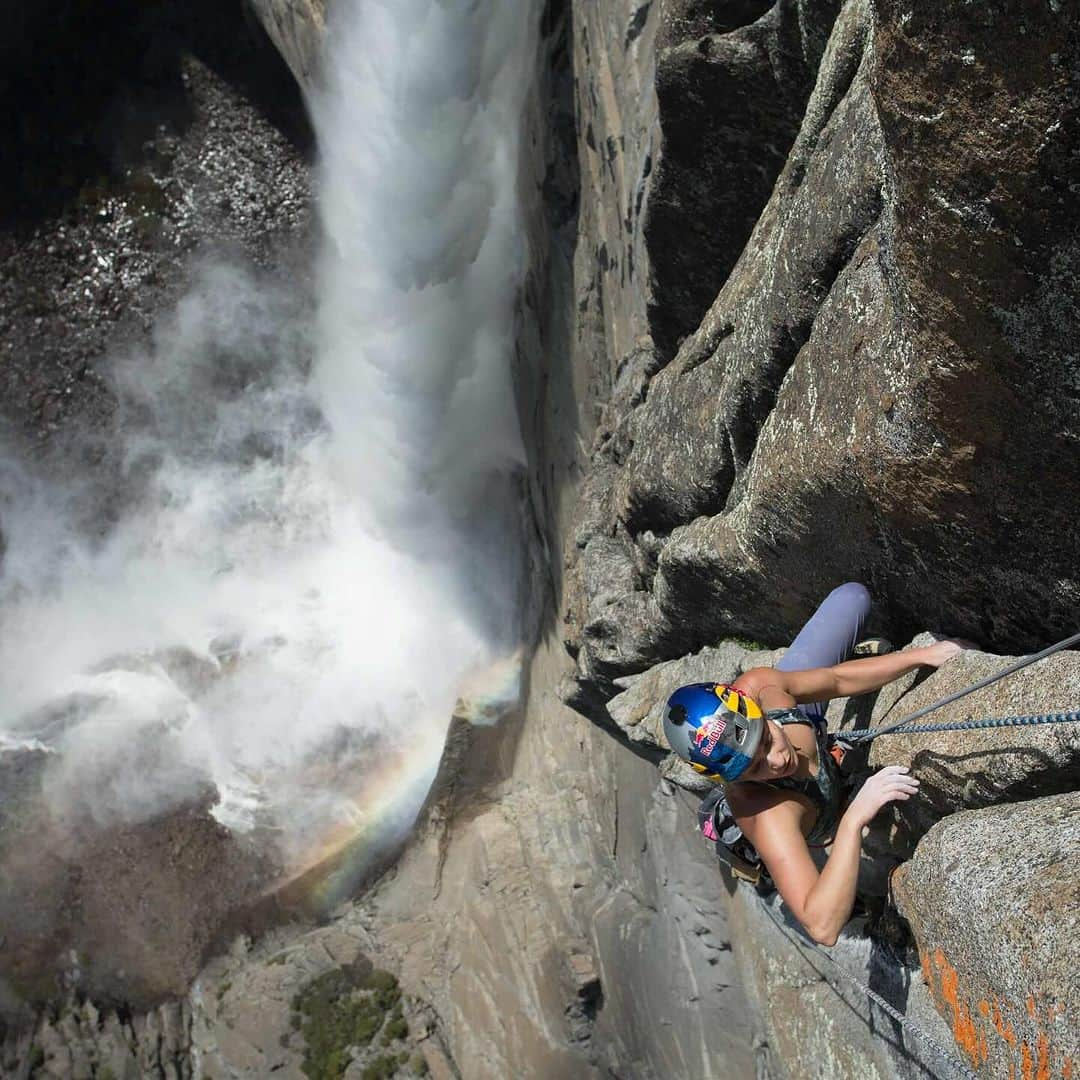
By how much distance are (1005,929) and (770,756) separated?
1.26 meters

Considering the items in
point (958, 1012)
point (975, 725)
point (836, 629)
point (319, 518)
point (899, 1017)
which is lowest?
point (899, 1017)

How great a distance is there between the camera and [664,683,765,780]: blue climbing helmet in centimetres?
439

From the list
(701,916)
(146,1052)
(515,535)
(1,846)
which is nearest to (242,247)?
(515,535)

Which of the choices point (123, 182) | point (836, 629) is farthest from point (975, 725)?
point (123, 182)

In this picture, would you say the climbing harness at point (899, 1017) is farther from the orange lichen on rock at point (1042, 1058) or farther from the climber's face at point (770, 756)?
the climber's face at point (770, 756)

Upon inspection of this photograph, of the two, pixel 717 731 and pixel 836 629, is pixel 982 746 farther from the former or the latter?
pixel 836 629

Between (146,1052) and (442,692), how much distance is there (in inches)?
289

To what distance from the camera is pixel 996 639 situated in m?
4.61

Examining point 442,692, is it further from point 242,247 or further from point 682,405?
point 682,405

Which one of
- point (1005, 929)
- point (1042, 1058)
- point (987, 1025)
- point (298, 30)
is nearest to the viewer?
point (1042, 1058)

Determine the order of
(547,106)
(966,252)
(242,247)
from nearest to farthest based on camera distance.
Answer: (966,252), (547,106), (242,247)

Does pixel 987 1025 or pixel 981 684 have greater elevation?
pixel 981 684

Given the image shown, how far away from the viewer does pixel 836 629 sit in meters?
5.30

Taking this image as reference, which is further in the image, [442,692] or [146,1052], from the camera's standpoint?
[442,692]
